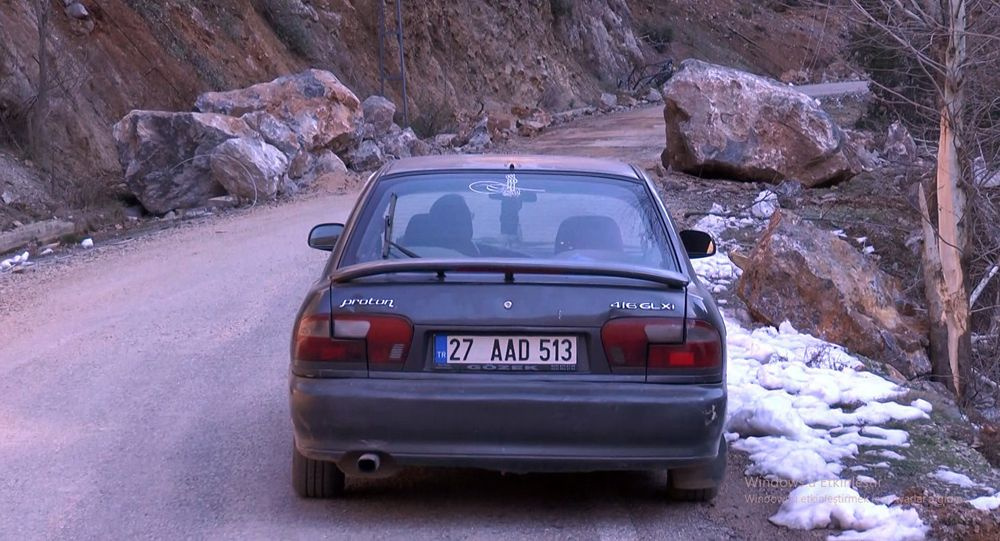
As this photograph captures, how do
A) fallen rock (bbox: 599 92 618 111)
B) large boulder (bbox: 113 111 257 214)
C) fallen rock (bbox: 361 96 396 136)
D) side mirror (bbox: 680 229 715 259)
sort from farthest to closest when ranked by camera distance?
fallen rock (bbox: 599 92 618 111), fallen rock (bbox: 361 96 396 136), large boulder (bbox: 113 111 257 214), side mirror (bbox: 680 229 715 259)

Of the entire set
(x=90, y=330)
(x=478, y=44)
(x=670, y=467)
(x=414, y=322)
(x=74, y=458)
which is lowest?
(x=478, y=44)

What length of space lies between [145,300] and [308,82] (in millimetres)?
10911

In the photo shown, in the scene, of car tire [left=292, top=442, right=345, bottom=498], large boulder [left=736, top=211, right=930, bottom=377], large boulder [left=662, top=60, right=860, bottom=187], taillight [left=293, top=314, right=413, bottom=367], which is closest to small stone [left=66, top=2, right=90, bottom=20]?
large boulder [left=662, top=60, right=860, bottom=187]

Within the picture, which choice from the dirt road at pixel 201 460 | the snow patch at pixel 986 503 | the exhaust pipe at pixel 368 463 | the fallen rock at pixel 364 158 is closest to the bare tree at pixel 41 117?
the fallen rock at pixel 364 158

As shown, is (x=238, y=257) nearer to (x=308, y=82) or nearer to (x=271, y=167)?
(x=271, y=167)

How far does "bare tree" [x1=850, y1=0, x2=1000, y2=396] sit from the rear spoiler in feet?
16.7

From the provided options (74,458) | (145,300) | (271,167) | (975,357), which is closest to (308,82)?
(271,167)

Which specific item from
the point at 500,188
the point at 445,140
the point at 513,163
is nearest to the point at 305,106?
the point at 445,140

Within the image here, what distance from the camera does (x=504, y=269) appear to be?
182 inches

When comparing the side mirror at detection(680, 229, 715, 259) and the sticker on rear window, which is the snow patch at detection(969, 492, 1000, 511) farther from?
the sticker on rear window

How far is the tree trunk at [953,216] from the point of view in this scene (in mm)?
9328

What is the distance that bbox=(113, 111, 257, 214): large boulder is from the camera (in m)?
17.7

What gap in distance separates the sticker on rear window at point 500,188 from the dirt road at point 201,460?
1320mm

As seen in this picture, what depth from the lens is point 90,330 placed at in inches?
352
